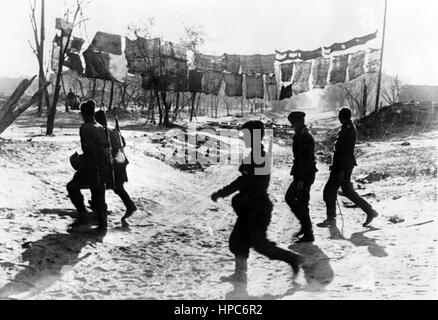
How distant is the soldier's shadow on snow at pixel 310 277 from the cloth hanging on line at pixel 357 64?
64.2ft

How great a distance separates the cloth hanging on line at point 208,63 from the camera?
24328 millimetres

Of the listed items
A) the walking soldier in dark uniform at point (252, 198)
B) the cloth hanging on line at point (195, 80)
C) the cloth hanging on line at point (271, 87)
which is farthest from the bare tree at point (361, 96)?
the walking soldier in dark uniform at point (252, 198)

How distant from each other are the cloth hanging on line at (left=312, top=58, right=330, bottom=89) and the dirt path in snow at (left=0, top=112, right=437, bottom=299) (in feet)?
52.7

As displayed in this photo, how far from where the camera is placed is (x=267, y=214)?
406cm

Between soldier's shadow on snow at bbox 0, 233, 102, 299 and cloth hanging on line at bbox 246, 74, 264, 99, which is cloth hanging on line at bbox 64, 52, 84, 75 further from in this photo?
soldier's shadow on snow at bbox 0, 233, 102, 299

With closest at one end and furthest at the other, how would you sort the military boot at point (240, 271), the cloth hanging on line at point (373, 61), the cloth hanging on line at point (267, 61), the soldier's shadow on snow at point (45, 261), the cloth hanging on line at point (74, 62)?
1. the soldier's shadow on snow at point (45, 261)
2. the military boot at point (240, 271)
3. the cloth hanging on line at point (74, 62)
4. the cloth hanging on line at point (373, 61)
5. the cloth hanging on line at point (267, 61)

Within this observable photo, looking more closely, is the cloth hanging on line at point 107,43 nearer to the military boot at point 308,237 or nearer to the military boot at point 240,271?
the military boot at point 308,237

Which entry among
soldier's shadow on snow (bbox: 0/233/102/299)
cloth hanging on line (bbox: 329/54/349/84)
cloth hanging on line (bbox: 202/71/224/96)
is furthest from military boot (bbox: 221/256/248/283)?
cloth hanging on line (bbox: 202/71/224/96)

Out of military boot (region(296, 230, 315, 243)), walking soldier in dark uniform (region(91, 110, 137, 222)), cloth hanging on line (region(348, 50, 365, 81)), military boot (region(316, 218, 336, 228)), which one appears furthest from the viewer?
cloth hanging on line (region(348, 50, 365, 81))

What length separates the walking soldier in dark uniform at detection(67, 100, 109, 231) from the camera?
512 cm

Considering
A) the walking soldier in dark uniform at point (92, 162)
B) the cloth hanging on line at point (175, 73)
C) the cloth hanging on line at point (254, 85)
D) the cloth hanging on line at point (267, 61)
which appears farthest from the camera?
the cloth hanging on line at point (254, 85)

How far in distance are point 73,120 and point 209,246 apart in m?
18.5
